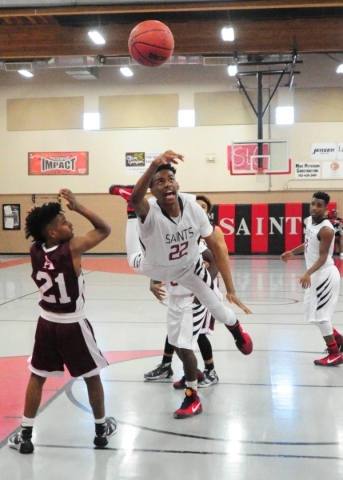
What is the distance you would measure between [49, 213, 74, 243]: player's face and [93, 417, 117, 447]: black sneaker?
1215 mm

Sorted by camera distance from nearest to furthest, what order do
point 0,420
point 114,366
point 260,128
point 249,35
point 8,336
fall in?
point 0,420
point 114,366
point 8,336
point 249,35
point 260,128

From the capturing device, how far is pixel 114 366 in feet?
17.6

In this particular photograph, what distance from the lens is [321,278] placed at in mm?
5609

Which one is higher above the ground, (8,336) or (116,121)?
(116,121)

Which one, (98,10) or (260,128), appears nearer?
(98,10)

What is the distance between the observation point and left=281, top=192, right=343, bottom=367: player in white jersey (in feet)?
17.8

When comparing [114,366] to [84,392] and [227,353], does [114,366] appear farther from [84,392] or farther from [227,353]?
[227,353]

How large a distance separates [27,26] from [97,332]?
1246 centimetres

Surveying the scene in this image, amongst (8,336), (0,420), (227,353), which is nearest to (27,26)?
(8,336)

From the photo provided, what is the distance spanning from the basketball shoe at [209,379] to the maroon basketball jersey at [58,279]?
5.67ft

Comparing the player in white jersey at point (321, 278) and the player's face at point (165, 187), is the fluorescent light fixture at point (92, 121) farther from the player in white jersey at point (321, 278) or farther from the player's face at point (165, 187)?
the player's face at point (165, 187)

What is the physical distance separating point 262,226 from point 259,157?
3.10m

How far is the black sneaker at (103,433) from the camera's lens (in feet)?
11.4

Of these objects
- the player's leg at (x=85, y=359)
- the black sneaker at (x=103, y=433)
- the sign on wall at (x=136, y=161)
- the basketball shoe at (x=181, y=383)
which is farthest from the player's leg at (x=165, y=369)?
the sign on wall at (x=136, y=161)
